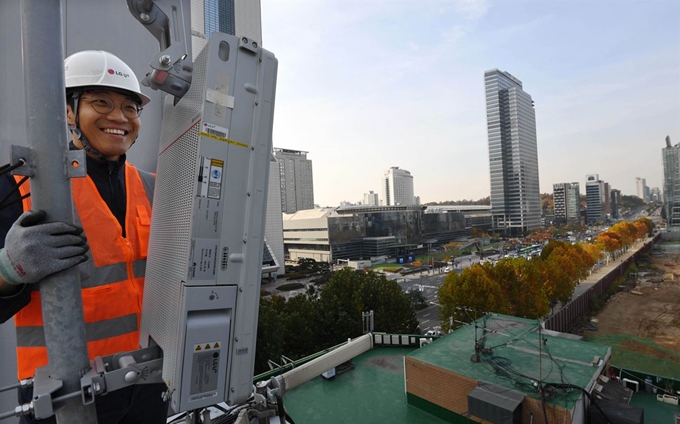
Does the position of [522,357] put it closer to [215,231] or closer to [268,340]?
[268,340]

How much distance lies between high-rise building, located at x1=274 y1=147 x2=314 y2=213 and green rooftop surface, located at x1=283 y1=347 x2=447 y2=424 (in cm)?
7314

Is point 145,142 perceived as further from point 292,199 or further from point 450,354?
point 292,199

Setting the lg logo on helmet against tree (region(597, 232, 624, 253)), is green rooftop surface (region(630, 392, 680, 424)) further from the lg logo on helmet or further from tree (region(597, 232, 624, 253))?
tree (region(597, 232, 624, 253))

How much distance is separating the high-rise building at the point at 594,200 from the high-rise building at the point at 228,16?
3913 inches

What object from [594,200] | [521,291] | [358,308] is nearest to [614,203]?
[594,200]

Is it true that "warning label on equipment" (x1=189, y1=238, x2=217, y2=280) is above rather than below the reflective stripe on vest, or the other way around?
above

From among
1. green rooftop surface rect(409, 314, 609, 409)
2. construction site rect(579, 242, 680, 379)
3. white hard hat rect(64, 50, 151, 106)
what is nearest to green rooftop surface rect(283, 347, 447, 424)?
green rooftop surface rect(409, 314, 609, 409)

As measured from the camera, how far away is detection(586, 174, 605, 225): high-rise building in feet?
317

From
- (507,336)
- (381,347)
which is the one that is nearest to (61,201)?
(507,336)

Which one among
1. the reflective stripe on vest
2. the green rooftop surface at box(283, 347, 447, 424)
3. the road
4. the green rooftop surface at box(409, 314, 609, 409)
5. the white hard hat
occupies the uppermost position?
the white hard hat

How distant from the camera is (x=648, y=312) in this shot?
27188 millimetres

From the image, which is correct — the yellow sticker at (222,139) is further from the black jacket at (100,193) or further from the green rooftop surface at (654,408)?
the green rooftop surface at (654,408)

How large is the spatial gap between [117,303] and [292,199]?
84.7 m

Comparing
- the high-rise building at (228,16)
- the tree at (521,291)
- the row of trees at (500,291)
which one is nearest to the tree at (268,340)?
the row of trees at (500,291)
